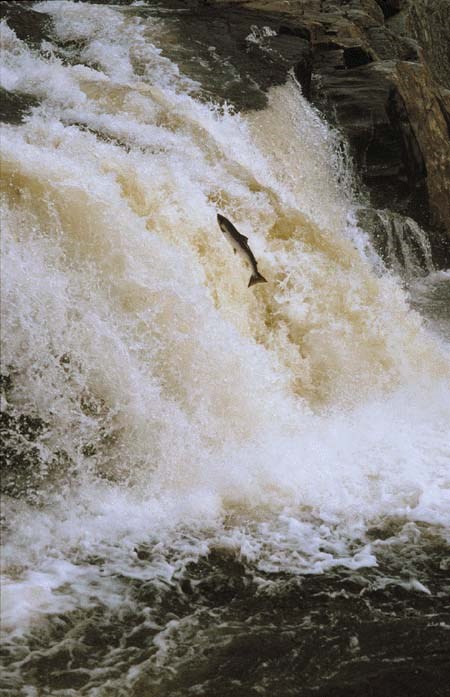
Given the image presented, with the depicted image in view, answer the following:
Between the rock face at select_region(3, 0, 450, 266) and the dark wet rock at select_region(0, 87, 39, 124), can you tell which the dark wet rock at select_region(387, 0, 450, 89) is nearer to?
the rock face at select_region(3, 0, 450, 266)

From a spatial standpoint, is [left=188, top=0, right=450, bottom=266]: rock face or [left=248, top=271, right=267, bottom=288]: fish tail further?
[left=188, top=0, right=450, bottom=266]: rock face

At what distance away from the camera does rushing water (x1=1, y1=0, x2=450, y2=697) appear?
131 inches

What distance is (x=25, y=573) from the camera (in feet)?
12.2

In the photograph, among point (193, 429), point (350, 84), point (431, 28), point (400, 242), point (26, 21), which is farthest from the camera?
point (431, 28)

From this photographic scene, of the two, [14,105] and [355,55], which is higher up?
[355,55]

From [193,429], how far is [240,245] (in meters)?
1.37

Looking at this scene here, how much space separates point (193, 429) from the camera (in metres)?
4.83

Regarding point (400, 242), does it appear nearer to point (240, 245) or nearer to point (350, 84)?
point (350, 84)

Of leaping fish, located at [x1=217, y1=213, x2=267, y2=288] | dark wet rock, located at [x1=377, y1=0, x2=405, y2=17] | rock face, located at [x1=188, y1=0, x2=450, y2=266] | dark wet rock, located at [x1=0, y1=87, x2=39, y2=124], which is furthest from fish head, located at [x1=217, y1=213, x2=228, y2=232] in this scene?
dark wet rock, located at [x1=377, y1=0, x2=405, y2=17]

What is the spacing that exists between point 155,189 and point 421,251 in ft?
13.5

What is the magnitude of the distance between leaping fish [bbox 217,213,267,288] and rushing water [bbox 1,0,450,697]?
77 millimetres

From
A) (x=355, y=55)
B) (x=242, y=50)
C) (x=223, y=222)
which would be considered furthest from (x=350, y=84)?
(x=223, y=222)

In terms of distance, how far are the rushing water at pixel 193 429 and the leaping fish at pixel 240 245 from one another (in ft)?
0.25

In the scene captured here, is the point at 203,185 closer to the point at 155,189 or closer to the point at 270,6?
the point at 155,189
